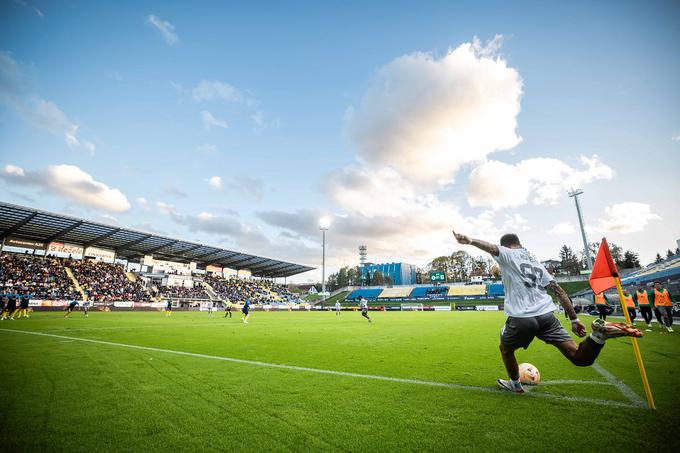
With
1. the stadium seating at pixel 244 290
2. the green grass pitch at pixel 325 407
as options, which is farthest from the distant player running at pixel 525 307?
the stadium seating at pixel 244 290

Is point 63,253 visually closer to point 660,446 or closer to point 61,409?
point 61,409

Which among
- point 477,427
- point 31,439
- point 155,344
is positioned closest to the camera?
point 31,439

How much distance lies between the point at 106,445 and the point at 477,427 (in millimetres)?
3613

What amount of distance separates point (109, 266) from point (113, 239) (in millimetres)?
5951

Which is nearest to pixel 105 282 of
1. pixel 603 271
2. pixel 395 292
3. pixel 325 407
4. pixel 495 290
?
pixel 325 407

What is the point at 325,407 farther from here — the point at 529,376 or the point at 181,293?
the point at 181,293

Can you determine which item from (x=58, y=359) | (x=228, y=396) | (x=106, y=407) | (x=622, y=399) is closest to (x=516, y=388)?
(x=622, y=399)

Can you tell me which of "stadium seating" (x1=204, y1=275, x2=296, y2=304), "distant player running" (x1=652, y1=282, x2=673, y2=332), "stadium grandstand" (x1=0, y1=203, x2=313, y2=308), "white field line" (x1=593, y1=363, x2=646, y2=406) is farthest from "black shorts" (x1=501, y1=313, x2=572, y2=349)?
"stadium seating" (x1=204, y1=275, x2=296, y2=304)

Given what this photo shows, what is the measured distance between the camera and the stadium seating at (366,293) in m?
80.6

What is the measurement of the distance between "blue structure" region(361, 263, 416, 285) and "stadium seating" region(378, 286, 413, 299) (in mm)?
32780

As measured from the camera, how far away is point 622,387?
14.8 ft

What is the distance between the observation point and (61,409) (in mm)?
3744

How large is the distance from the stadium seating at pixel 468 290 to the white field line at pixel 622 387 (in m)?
68.2

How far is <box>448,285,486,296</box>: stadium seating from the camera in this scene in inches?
2722
